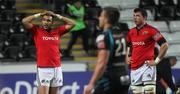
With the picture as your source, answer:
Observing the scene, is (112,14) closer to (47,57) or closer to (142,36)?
(142,36)

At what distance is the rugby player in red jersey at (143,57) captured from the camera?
939 centimetres

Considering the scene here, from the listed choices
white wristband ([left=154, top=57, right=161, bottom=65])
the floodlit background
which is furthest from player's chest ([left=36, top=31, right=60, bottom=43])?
the floodlit background

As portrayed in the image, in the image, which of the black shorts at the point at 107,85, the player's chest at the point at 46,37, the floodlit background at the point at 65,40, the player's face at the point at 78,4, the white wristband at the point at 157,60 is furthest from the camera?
the player's face at the point at 78,4

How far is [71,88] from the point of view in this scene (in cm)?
1316

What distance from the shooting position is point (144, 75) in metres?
9.45

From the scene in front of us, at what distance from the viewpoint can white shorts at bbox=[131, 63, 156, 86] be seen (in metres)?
9.45

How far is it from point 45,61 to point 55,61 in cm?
18

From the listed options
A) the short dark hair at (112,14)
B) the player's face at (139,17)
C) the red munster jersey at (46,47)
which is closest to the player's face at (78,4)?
the red munster jersey at (46,47)

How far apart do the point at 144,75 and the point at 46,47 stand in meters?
1.74

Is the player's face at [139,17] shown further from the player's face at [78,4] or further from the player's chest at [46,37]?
the player's face at [78,4]

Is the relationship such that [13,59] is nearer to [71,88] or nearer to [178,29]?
[71,88]

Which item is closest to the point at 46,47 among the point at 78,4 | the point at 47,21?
the point at 47,21

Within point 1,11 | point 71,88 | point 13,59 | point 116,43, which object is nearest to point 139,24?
point 116,43

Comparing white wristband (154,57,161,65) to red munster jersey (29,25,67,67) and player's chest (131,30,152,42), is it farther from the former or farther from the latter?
red munster jersey (29,25,67,67)
